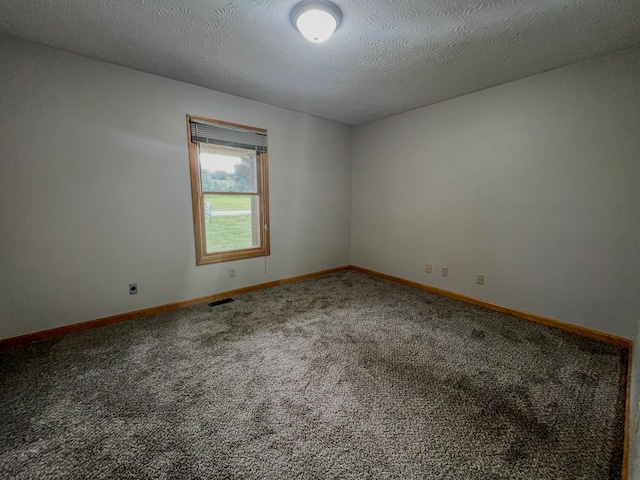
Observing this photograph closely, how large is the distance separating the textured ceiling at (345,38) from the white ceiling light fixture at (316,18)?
0.05 metres

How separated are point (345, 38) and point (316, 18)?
1.27ft

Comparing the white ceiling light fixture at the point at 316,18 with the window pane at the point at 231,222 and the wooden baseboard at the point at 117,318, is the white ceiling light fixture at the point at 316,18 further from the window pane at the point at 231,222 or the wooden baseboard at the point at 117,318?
the wooden baseboard at the point at 117,318

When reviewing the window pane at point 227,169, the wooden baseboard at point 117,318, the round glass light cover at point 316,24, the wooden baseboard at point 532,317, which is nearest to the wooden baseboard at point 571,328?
the wooden baseboard at point 532,317

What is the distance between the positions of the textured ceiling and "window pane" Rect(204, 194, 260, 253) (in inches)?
51.1

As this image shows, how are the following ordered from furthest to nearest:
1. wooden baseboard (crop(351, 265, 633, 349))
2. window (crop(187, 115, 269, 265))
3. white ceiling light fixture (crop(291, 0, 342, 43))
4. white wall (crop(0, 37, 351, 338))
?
window (crop(187, 115, 269, 265)) → wooden baseboard (crop(351, 265, 633, 349)) → white wall (crop(0, 37, 351, 338)) → white ceiling light fixture (crop(291, 0, 342, 43))

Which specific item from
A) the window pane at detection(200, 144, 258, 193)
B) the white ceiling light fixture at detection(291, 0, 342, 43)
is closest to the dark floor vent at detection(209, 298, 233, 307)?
the window pane at detection(200, 144, 258, 193)

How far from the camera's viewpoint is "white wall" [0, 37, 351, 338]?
7.09 feet

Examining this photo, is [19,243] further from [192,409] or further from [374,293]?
[374,293]

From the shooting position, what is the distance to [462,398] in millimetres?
1647

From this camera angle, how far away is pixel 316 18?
67.1 inches

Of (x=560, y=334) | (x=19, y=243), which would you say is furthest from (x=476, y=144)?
(x=19, y=243)

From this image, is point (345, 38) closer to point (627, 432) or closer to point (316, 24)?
point (316, 24)

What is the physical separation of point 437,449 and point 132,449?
4.87 feet

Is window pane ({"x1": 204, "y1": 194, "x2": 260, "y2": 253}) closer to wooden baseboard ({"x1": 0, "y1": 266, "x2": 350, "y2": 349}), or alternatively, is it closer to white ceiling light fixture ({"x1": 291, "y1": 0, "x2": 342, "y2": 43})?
wooden baseboard ({"x1": 0, "y1": 266, "x2": 350, "y2": 349})
